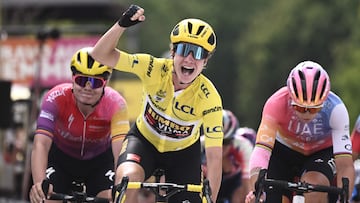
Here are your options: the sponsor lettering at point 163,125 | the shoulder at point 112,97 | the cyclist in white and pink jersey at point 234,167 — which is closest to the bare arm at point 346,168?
the sponsor lettering at point 163,125

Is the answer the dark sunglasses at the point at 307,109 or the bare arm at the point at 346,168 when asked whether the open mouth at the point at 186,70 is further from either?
the bare arm at the point at 346,168

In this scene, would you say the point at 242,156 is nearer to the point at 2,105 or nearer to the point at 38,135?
the point at 38,135

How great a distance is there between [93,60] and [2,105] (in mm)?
8451

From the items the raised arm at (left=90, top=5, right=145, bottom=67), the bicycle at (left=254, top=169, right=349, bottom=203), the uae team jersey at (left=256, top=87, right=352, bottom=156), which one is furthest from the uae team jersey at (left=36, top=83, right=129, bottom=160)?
the bicycle at (left=254, top=169, right=349, bottom=203)

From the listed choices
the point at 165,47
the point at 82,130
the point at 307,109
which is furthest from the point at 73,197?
the point at 165,47

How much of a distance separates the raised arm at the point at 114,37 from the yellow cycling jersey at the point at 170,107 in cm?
9

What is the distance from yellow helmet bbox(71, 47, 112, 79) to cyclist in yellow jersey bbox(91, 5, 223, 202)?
0.74 metres

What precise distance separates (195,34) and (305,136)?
1.57 m

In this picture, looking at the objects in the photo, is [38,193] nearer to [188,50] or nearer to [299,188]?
[188,50]

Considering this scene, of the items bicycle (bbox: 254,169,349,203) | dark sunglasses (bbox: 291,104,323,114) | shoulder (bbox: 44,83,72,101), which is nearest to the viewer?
bicycle (bbox: 254,169,349,203)

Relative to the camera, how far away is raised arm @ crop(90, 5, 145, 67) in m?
Answer: 9.38

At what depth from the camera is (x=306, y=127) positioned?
33.7ft

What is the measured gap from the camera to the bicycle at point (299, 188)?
8.98 meters

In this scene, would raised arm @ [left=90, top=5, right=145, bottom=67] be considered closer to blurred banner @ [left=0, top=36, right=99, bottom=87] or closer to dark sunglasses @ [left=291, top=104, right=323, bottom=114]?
dark sunglasses @ [left=291, top=104, right=323, bottom=114]
